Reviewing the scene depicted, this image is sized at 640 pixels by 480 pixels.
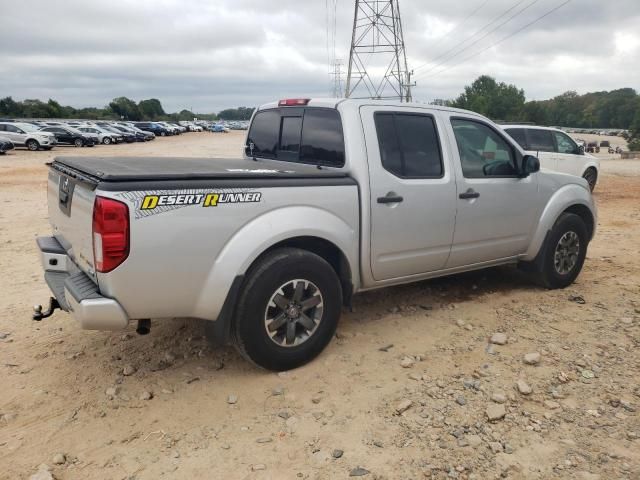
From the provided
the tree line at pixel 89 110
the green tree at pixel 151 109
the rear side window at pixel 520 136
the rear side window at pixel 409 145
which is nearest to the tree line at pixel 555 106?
the tree line at pixel 89 110

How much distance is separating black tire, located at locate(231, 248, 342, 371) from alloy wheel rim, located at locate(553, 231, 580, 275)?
2784 millimetres

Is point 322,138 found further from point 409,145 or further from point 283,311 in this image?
point 283,311

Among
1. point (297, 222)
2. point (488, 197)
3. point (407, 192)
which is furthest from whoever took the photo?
point (488, 197)

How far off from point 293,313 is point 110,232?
1339mm

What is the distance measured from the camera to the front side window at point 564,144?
13.3 m

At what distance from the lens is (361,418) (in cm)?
319

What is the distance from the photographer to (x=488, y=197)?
465 cm

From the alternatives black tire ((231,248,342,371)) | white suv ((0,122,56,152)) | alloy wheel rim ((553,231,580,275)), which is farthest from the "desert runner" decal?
white suv ((0,122,56,152))

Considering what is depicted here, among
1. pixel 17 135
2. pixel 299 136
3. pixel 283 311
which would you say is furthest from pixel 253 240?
pixel 17 135

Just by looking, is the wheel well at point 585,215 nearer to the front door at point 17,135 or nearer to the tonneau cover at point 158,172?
the tonneau cover at point 158,172

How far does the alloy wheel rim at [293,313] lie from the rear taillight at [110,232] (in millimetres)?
1020

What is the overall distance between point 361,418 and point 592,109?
154 metres

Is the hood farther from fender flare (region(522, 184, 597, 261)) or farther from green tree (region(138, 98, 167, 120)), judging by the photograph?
green tree (region(138, 98, 167, 120))

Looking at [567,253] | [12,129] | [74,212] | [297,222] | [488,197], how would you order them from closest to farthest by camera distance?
[74,212], [297,222], [488,197], [567,253], [12,129]
